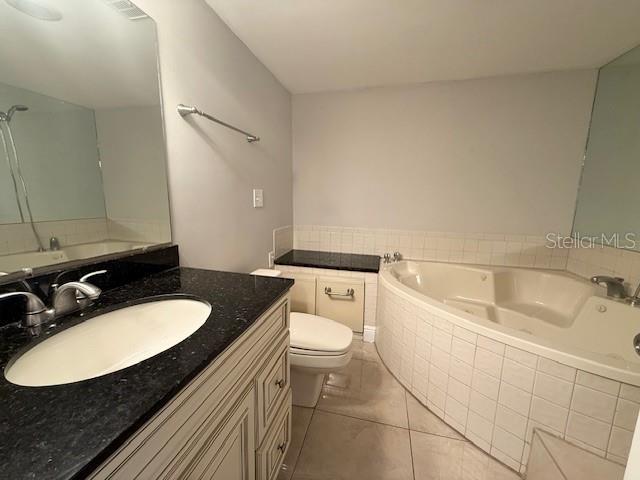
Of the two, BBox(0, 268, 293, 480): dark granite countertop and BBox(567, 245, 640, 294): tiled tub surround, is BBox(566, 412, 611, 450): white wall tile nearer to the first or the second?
BBox(567, 245, 640, 294): tiled tub surround

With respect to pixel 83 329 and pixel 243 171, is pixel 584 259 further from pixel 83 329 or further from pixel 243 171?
pixel 83 329

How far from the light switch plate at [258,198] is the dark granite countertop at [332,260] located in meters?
0.54

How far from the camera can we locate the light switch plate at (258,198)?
1756 mm

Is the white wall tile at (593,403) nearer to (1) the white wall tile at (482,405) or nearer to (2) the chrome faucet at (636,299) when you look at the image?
(1) the white wall tile at (482,405)

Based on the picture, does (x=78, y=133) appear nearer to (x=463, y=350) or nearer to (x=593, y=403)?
(x=463, y=350)

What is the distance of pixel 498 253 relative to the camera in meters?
2.12

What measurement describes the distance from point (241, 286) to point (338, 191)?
162 cm

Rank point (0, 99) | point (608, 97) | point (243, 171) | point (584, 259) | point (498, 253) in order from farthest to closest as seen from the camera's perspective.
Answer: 1. point (498, 253)
2. point (584, 259)
3. point (608, 97)
4. point (243, 171)
5. point (0, 99)

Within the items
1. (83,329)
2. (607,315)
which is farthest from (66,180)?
(607,315)

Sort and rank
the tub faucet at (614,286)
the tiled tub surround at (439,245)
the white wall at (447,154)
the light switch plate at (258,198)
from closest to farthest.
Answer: the tub faucet at (614,286), the light switch plate at (258,198), the white wall at (447,154), the tiled tub surround at (439,245)

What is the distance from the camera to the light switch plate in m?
1.76

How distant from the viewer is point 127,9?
0.91 metres

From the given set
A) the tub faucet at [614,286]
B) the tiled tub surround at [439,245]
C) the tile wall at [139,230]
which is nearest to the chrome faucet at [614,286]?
the tub faucet at [614,286]

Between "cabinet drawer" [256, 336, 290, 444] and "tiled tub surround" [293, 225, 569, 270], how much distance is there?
151 centimetres
